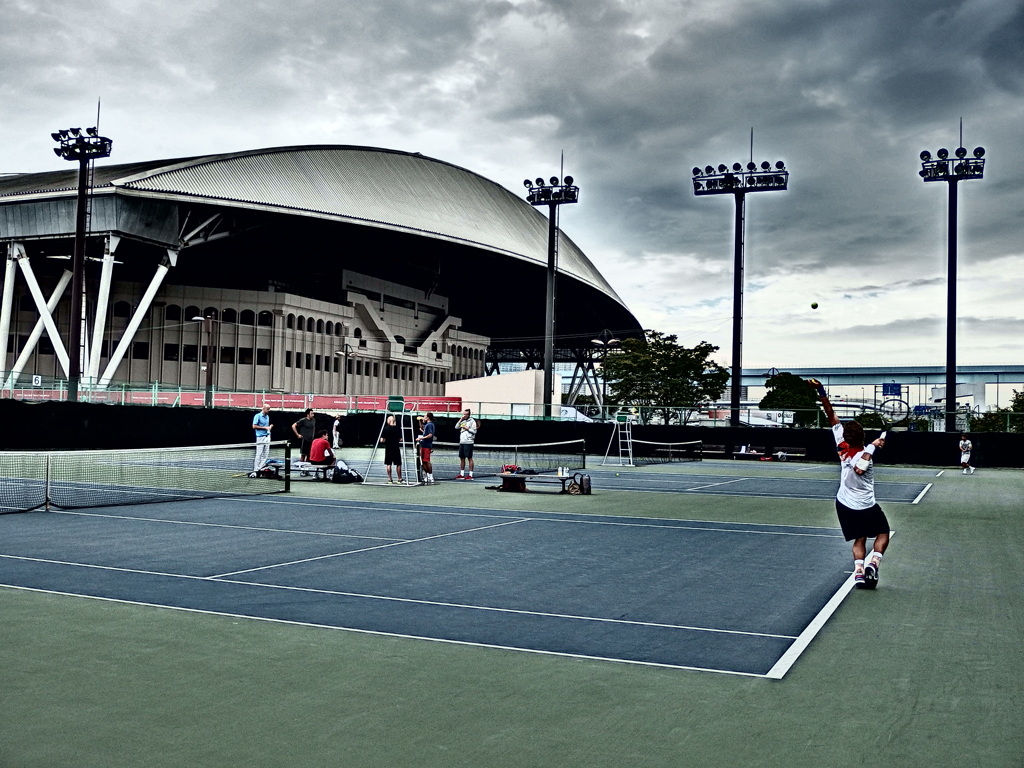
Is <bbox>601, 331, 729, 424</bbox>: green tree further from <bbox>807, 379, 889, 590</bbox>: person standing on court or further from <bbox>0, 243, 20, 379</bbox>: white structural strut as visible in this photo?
<bbox>807, 379, 889, 590</bbox>: person standing on court

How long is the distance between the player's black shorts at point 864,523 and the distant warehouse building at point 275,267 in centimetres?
5222

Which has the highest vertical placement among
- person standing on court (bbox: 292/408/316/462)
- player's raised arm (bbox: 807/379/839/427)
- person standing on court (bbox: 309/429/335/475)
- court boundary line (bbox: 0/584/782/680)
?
player's raised arm (bbox: 807/379/839/427)

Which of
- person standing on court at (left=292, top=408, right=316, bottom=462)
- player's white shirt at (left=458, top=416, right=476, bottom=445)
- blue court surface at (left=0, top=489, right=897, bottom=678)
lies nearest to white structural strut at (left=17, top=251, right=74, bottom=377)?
person standing on court at (left=292, top=408, right=316, bottom=462)

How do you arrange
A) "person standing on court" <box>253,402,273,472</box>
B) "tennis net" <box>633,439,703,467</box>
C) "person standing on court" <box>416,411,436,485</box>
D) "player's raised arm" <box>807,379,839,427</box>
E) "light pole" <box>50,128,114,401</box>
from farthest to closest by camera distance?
"tennis net" <box>633,439,703,467</box> < "light pole" <box>50,128,114,401</box> < "person standing on court" <box>253,402,273,472</box> < "person standing on court" <box>416,411,436,485</box> < "player's raised arm" <box>807,379,839,427</box>

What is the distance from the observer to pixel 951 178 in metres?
48.3

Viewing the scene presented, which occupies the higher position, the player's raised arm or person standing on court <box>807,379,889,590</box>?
the player's raised arm

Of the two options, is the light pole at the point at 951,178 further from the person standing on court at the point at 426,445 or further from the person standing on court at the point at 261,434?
the person standing on court at the point at 261,434

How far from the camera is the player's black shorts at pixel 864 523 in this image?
9328mm

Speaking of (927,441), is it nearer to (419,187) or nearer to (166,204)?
(166,204)

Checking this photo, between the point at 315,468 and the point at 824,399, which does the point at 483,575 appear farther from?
the point at 315,468

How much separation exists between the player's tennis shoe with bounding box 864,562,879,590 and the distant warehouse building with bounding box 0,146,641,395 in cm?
5250

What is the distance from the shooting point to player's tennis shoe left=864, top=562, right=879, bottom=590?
30.4ft

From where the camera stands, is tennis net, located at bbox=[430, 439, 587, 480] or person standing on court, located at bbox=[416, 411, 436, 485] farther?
tennis net, located at bbox=[430, 439, 587, 480]

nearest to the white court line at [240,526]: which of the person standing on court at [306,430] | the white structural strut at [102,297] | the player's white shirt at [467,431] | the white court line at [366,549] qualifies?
the white court line at [366,549]
